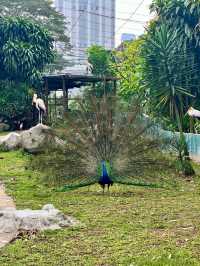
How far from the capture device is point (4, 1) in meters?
43.8

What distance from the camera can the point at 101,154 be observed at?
9.15 m

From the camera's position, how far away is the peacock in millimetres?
9094

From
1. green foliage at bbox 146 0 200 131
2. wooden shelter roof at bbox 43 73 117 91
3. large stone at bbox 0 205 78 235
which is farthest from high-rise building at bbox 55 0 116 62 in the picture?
large stone at bbox 0 205 78 235

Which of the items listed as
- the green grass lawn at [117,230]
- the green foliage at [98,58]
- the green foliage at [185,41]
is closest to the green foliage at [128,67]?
the green foliage at [98,58]

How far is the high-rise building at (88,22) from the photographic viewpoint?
41.3m

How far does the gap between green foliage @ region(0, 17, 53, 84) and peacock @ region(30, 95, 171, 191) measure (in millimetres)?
18477

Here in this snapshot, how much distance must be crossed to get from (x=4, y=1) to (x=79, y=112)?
1443 inches

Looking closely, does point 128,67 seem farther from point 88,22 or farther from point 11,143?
point 88,22

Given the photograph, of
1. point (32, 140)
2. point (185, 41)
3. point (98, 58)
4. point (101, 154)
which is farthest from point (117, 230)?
point (98, 58)

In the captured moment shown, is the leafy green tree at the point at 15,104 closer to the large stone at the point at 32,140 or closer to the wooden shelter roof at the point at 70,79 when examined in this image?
the wooden shelter roof at the point at 70,79

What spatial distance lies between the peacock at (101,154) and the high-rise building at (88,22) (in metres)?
31.5

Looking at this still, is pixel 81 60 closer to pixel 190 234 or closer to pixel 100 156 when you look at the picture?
pixel 100 156

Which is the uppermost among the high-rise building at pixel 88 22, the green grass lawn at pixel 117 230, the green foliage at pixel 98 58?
the high-rise building at pixel 88 22

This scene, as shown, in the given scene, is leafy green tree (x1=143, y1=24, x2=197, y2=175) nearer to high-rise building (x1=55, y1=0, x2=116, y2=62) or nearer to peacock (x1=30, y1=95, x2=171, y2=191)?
peacock (x1=30, y1=95, x2=171, y2=191)
